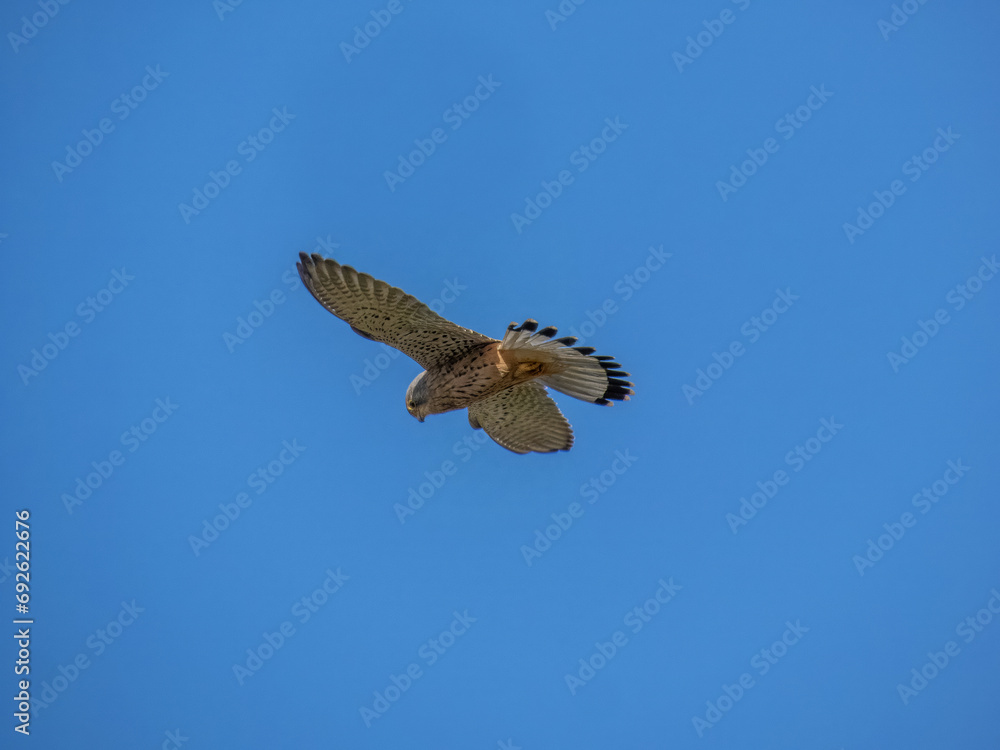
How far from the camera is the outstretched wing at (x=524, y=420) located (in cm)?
795

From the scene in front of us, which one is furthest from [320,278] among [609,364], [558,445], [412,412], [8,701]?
[8,701]

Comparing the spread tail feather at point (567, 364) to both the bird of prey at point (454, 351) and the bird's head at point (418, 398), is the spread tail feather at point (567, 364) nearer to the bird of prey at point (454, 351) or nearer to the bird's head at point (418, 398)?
the bird of prey at point (454, 351)

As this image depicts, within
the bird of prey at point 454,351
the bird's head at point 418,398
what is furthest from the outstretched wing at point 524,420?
the bird's head at point 418,398

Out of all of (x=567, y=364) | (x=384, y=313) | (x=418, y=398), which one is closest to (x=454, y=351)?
(x=418, y=398)

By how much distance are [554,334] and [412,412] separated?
172 cm

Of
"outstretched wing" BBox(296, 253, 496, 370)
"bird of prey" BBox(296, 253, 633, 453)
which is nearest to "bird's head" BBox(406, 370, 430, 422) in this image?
"bird of prey" BBox(296, 253, 633, 453)

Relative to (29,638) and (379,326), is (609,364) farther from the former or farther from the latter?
(29,638)

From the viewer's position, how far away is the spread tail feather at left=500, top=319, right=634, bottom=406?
641cm

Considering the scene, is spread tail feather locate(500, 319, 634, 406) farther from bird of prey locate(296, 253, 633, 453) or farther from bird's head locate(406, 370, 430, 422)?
bird's head locate(406, 370, 430, 422)

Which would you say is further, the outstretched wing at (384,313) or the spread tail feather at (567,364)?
the spread tail feather at (567,364)

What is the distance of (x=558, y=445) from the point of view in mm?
8289

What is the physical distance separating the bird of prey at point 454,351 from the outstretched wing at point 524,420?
0.09 m

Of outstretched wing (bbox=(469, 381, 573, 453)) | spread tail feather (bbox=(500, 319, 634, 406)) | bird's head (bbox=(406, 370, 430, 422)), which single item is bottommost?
bird's head (bbox=(406, 370, 430, 422))

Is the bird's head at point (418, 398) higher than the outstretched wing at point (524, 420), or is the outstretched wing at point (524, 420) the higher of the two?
the outstretched wing at point (524, 420)
